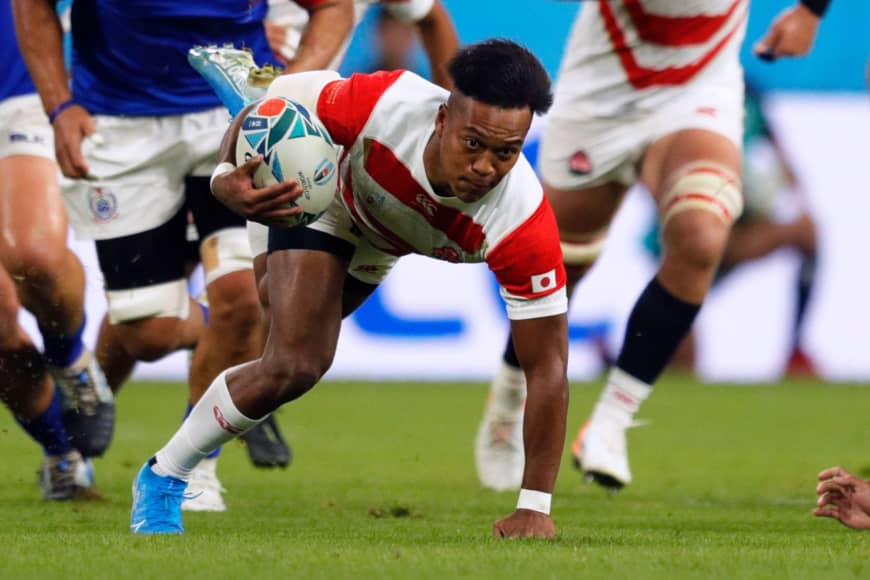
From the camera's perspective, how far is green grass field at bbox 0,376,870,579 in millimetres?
4426

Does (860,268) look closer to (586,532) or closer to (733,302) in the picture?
(733,302)

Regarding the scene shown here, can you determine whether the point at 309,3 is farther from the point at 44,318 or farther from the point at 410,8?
the point at 44,318

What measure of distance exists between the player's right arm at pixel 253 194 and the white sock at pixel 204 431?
0.61 meters

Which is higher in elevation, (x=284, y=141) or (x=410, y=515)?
(x=284, y=141)

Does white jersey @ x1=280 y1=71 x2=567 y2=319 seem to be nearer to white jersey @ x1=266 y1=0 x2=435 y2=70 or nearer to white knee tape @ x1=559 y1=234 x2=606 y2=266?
white jersey @ x1=266 y1=0 x2=435 y2=70

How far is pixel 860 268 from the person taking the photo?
44.7ft

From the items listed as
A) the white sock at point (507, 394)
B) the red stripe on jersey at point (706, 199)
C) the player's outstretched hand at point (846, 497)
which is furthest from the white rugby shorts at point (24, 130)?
the player's outstretched hand at point (846, 497)

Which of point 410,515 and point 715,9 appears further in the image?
point 715,9

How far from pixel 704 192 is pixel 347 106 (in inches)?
90.2

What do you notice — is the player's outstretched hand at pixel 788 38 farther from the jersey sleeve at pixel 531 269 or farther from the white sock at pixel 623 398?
the jersey sleeve at pixel 531 269

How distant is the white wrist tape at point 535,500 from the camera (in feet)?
16.5

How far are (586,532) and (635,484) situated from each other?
207cm

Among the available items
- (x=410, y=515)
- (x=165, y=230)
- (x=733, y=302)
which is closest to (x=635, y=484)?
(x=410, y=515)

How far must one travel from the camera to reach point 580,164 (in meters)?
7.77
